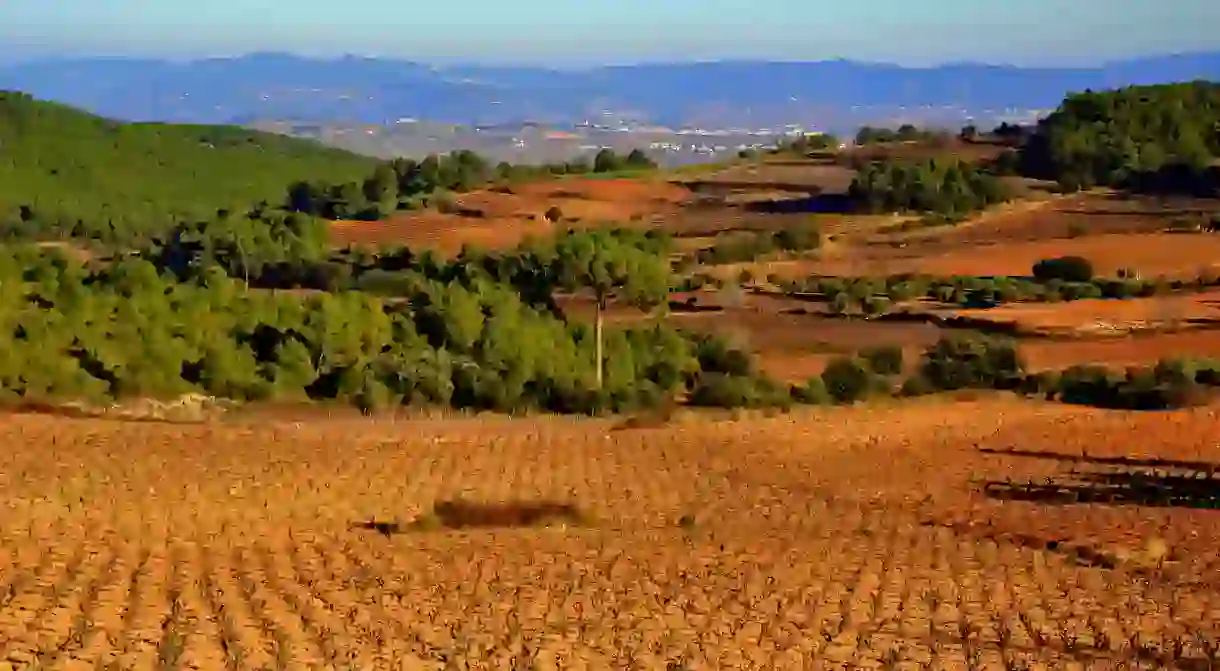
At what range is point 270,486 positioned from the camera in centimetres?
1852

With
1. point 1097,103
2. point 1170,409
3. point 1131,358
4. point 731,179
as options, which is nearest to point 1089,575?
point 1170,409

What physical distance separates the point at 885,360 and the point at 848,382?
4.45 metres

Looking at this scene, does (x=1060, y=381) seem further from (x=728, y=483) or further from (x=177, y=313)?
(x=177, y=313)

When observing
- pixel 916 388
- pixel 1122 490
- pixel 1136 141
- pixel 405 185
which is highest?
pixel 1136 141

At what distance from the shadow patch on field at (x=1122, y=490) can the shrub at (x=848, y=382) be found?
11.5 m

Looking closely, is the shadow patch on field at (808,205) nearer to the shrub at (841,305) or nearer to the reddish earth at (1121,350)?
the shrub at (841,305)

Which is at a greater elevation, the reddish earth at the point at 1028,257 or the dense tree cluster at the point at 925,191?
the dense tree cluster at the point at 925,191

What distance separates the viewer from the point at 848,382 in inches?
1329

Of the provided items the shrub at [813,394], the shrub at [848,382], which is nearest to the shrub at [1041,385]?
the shrub at [848,382]

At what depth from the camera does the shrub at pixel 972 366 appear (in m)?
35.3

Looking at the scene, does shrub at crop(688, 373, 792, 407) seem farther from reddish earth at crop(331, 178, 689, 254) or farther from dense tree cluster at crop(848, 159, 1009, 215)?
dense tree cluster at crop(848, 159, 1009, 215)

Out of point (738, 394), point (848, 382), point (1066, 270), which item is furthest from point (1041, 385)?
point (1066, 270)

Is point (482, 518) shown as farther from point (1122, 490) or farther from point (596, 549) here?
point (1122, 490)

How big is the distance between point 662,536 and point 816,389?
17.3 metres
